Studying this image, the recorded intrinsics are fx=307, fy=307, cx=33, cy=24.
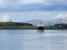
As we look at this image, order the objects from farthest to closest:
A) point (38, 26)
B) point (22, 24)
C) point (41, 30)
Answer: point (41, 30), point (38, 26), point (22, 24)

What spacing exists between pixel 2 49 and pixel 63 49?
79.7 inches

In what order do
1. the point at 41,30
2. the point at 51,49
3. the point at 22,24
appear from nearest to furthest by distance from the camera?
1. the point at 51,49
2. the point at 22,24
3. the point at 41,30

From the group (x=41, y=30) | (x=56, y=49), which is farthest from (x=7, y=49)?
(x=41, y=30)

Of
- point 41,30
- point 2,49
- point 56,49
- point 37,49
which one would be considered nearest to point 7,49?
point 2,49

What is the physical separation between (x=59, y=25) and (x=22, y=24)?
9.49ft

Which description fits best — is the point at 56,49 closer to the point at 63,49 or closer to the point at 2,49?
the point at 63,49

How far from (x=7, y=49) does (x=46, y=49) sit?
130 centimetres

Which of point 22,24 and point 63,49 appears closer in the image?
point 63,49

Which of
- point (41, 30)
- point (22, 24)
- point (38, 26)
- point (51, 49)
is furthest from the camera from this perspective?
point (41, 30)

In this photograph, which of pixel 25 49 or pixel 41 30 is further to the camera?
pixel 41 30

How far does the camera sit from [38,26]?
26.0 m

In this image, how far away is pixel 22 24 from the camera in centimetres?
2222

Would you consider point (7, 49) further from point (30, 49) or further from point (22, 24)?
point (22, 24)

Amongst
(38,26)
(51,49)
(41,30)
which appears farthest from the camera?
(41,30)
